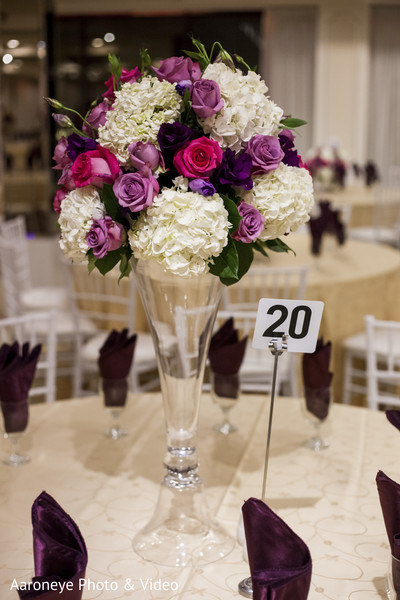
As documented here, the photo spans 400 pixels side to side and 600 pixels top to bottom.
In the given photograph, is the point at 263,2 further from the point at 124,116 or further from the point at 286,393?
the point at 124,116

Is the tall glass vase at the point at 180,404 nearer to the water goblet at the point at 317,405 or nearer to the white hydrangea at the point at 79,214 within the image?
the white hydrangea at the point at 79,214

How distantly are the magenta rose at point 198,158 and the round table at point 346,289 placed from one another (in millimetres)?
2497

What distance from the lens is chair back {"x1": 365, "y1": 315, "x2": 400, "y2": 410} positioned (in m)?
2.51

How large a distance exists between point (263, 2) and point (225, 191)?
9.16m

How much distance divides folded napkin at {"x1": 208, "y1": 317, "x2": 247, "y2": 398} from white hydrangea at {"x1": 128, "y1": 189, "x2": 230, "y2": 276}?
68cm

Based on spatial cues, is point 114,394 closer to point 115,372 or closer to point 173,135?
point 115,372

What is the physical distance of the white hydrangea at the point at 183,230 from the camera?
51.1 inches

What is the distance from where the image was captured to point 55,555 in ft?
3.73

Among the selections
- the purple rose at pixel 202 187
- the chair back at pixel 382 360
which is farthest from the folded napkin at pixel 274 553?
the chair back at pixel 382 360

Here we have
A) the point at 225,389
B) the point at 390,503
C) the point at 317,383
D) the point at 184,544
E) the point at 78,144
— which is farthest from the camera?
the point at 225,389

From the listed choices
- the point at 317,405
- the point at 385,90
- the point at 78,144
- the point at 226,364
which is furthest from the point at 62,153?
the point at 385,90

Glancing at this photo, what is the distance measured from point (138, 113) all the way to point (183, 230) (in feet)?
0.78

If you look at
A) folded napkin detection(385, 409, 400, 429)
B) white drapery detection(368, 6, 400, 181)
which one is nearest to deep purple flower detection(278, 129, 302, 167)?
folded napkin detection(385, 409, 400, 429)

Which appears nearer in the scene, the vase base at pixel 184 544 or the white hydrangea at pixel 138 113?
the white hydrangea at pixel 138 113
